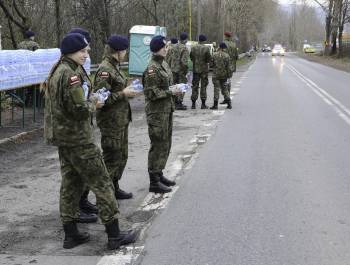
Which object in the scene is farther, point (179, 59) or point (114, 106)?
point (179, 59)

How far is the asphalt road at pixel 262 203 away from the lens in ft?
15.6

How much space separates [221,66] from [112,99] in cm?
964

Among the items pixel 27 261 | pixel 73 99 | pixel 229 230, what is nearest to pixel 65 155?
pixel 73 99

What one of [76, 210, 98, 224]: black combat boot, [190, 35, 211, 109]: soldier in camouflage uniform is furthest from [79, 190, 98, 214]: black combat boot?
[190, 35, 211, 109]: soldier in camouflage uniform

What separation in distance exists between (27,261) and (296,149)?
5741mm

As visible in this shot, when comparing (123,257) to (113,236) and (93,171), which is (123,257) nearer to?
(113,236)

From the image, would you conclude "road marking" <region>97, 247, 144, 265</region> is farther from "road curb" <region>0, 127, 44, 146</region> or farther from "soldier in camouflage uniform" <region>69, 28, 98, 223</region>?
"road curb" <region>0, 127, 44, 146</region>

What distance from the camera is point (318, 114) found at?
13594mm

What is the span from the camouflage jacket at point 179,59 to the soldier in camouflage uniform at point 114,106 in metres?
9.09

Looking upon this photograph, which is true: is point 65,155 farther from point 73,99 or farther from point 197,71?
point 197,71

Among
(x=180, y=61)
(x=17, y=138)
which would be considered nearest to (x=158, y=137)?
(x=17, y=138)

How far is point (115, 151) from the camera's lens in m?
6.03

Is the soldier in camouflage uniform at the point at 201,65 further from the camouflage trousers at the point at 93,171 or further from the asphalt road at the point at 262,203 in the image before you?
the camouflage trousers at the point at 93,171

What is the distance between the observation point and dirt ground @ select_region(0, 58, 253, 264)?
5.05m
